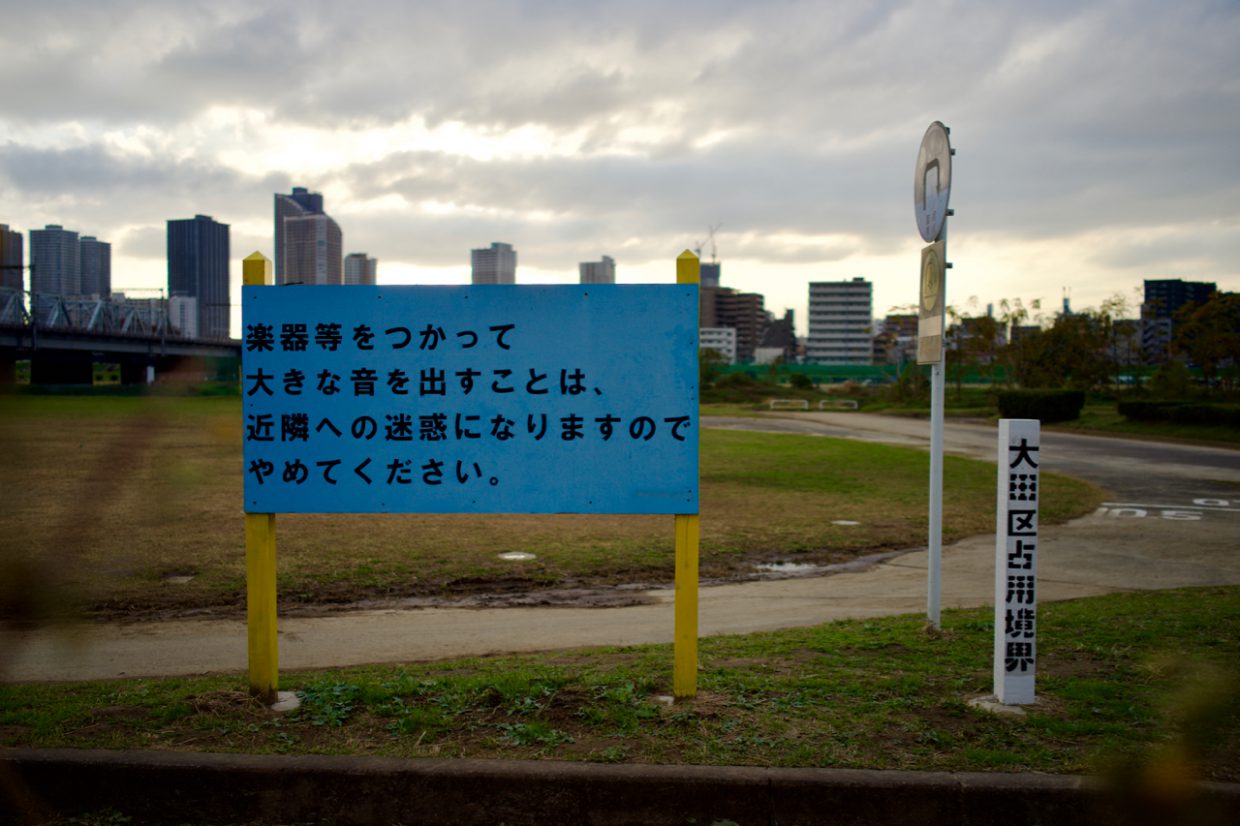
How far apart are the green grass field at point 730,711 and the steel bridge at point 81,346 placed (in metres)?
2.23

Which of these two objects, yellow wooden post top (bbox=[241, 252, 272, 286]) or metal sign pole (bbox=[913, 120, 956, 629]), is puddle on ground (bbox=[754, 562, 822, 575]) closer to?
metal sign pole (bbox=[913, 120, 956, 629])

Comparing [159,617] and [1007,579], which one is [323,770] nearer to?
[1007,579]

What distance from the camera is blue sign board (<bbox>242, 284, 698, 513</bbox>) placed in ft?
16.1

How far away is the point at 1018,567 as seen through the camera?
15.8ft

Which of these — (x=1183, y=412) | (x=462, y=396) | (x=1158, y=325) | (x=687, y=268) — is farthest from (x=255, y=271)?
(x=1158, y=325)

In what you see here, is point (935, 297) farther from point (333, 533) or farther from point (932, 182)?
point (333, 533)

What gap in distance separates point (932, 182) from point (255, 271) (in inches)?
173

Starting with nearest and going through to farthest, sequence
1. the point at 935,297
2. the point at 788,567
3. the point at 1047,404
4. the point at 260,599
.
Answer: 1. the point at 260,599
2. the point at 935,297
3. the point at 788,567
4. the point at 1047,404

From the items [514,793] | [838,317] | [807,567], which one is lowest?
[807,567]

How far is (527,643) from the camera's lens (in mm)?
6844

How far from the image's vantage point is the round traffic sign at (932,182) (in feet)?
20.6

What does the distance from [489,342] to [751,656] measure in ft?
8.39

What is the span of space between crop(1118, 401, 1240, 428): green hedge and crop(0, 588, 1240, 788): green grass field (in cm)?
2689

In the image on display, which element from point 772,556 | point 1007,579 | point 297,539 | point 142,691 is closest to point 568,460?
point 1007,579
